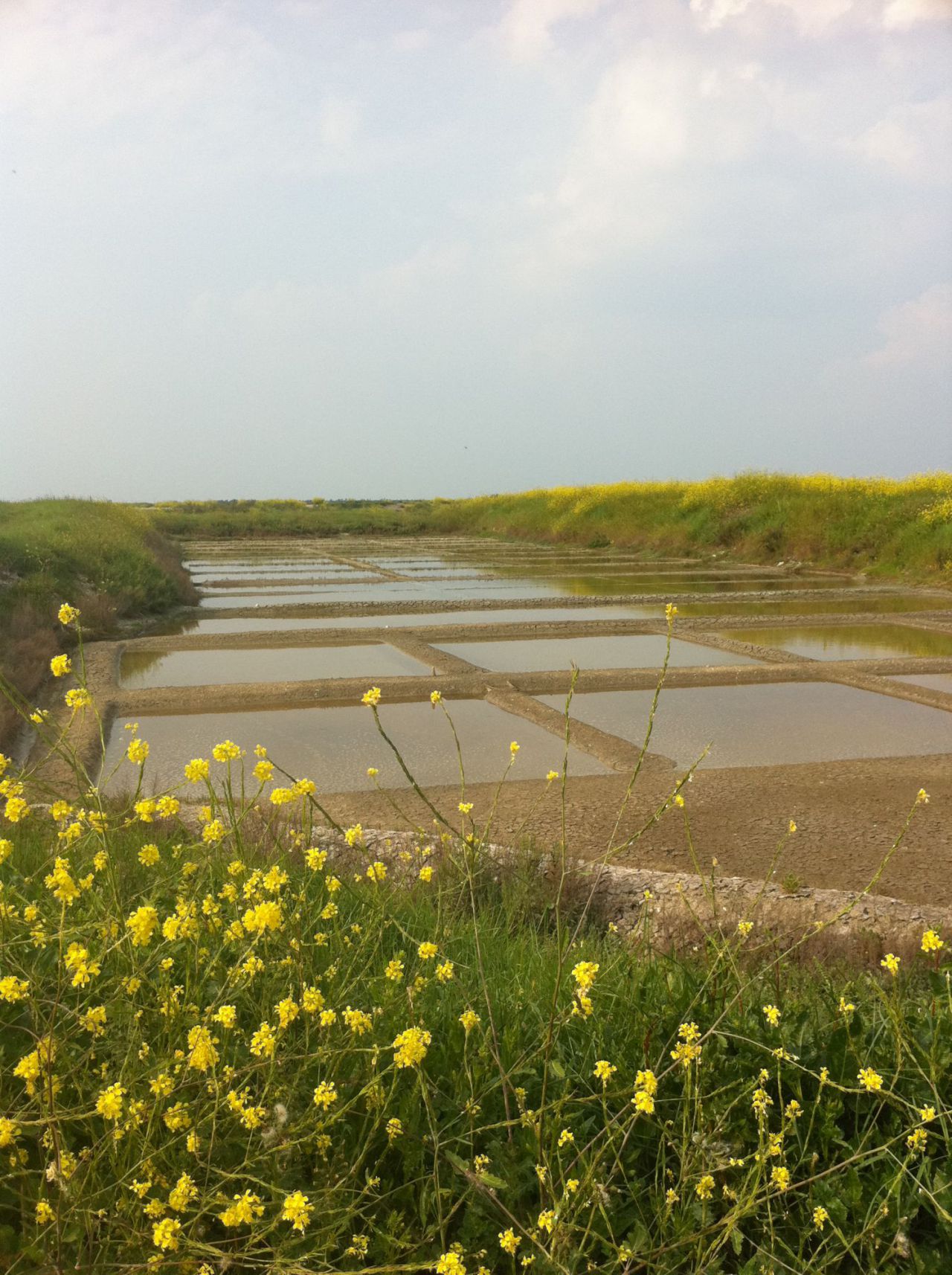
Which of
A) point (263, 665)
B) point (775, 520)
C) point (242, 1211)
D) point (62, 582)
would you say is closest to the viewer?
point (242, 1211)

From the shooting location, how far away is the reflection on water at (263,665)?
7.76 meters

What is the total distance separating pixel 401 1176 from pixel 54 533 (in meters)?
13.1

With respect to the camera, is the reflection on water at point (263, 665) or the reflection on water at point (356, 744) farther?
the reflection on water at point (263, 665)

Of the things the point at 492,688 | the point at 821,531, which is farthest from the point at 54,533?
the point at 821,531

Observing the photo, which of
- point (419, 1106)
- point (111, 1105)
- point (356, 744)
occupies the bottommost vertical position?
point (356, 744)

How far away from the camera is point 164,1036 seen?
1.84m

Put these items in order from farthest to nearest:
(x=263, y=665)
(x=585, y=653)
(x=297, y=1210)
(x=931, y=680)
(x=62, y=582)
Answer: (x=62, y=582) → (x=585, y=653) → (x=263, y=665) → (x=931, y=680) → (x=297, y=1210)

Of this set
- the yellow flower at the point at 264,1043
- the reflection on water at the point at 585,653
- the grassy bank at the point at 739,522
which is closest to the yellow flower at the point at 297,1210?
the yellow flower at the point at 264,1043

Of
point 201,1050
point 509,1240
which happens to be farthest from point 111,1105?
point 509,1240

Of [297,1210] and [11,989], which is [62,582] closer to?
[11,989]

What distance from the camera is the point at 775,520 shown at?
1961 centimetres

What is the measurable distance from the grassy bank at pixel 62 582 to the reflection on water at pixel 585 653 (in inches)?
132

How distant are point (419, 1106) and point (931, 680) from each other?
7012 millimetres

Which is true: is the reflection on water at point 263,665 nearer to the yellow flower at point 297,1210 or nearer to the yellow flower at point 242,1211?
the yellow flower at point 242,1211
